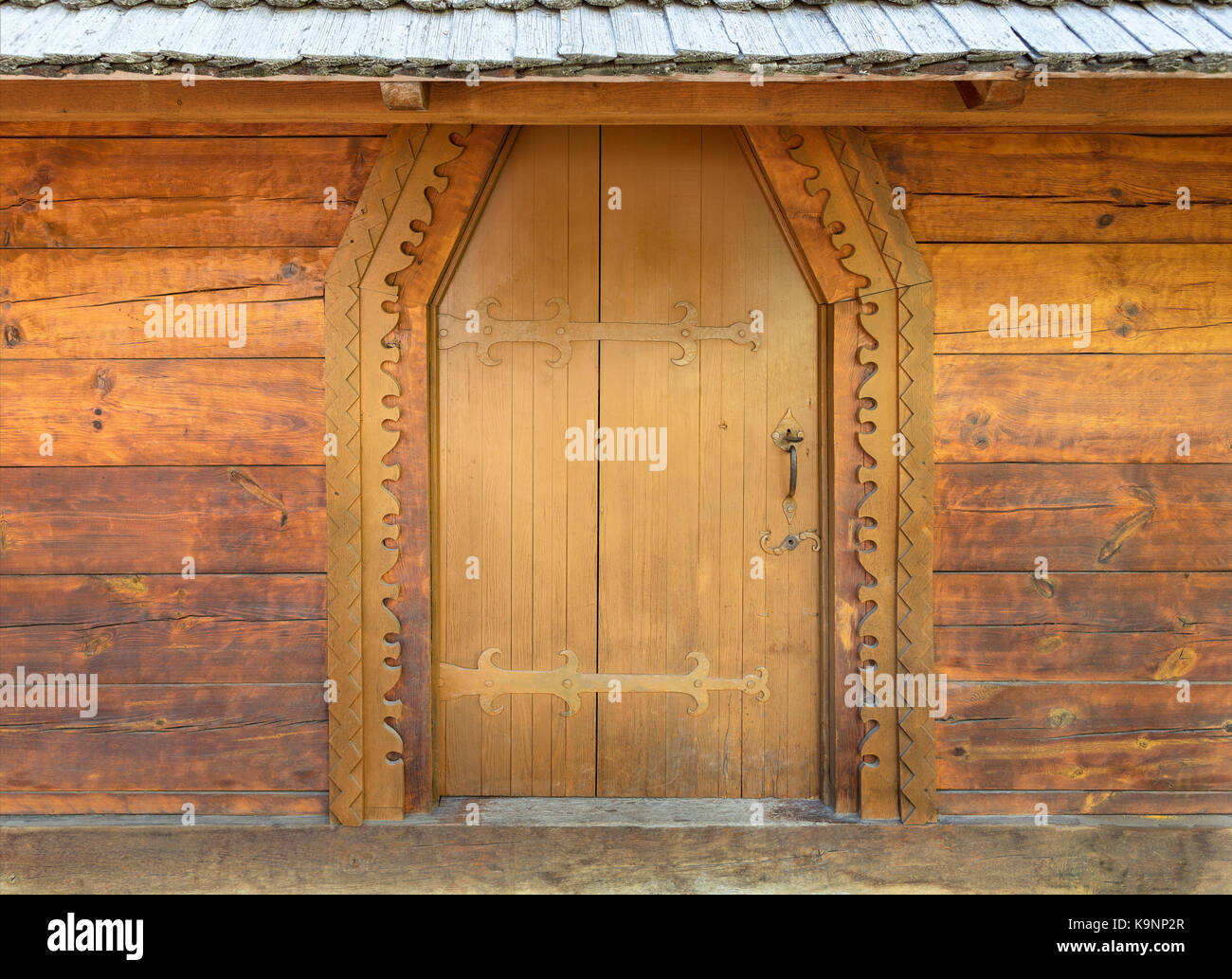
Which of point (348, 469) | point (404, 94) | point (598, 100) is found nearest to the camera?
point (404, 94)

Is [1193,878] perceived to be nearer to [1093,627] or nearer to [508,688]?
[1093,627]

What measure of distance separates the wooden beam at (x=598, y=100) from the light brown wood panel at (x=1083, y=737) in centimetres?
183

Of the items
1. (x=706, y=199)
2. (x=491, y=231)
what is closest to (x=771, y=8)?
(x=706, y=199)

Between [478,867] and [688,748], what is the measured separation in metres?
0.82

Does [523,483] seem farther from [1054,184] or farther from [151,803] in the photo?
[1054,184]

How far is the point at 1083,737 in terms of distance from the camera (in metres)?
Answer: 2.84

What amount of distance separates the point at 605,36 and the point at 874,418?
1435 mm

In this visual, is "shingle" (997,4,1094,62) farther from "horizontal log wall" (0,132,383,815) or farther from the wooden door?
"horizontal log wall" (0,132,383,815)

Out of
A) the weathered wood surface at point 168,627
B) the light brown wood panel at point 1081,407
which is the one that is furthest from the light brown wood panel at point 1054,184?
the weathered wood surface at point 168,627

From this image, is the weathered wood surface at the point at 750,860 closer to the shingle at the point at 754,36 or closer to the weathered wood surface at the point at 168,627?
the weathered wood surface at the point at 168,627

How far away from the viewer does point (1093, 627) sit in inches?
112

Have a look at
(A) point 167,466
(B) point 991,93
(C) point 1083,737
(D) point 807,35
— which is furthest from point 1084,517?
(A) point 167,466

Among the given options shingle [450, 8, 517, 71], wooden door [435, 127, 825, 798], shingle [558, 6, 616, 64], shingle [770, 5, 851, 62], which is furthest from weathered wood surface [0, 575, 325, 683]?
shingle [770, 5, 851, 62]

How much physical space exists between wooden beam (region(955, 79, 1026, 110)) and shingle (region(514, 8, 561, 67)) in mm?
1154
